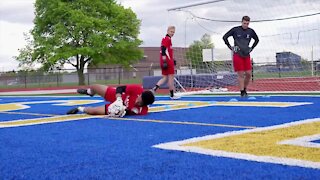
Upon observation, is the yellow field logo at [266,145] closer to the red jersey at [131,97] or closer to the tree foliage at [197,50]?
the red jersey at [131,97]

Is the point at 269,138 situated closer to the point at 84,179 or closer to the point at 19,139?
the point at 84,179

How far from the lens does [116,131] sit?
5.16m

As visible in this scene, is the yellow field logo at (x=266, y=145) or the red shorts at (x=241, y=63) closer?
the yellow field logo at (x=266, y=145)

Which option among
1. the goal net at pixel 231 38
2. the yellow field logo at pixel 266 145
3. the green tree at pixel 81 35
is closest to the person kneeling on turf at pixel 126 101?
the yellow field logo at pixel 266 145

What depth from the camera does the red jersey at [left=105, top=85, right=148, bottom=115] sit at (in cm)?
665

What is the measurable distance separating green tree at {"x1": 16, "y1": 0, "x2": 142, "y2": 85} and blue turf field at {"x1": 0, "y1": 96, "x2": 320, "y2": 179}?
33.0 m

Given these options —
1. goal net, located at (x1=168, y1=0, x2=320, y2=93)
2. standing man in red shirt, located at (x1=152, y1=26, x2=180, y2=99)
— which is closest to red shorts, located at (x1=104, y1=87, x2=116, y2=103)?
standing man in red shirt, located at (x1=152, y1=26, x2=180, y2=99)

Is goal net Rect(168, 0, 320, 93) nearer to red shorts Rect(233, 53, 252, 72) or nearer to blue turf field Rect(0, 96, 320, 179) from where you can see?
red shorts Rect(233, 53, 252, 72)

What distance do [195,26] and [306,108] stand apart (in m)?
8.34

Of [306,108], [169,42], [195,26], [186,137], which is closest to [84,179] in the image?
[186,137]

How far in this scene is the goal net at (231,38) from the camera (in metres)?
12.9

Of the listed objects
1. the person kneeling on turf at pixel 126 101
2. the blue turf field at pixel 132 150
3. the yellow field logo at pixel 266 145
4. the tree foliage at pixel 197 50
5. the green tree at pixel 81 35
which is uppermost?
the green tree at pixel 81 35

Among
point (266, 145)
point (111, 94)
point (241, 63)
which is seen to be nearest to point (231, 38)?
point (241, 63)

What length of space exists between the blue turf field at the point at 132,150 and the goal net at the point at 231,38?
5.90m
